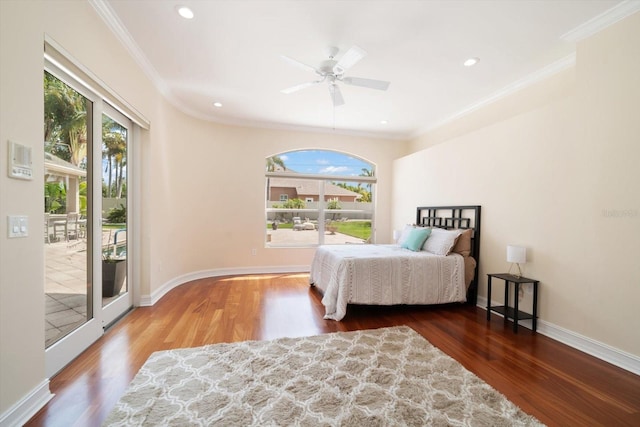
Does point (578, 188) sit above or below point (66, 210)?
above

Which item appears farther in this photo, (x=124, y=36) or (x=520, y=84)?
(x=520, y=84)

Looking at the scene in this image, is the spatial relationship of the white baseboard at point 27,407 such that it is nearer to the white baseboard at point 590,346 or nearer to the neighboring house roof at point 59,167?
the neighboring house roof at point 59,167

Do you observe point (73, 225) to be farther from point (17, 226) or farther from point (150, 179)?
point (150, 179)

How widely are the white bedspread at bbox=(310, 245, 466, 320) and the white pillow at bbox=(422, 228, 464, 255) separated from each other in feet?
0.38

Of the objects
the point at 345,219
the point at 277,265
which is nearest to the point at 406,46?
the point at 345,219

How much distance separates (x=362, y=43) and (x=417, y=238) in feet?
8.49

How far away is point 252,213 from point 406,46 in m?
3.65

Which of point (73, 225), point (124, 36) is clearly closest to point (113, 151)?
point (73, 225)

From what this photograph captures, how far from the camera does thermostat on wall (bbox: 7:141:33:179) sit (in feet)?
4.71

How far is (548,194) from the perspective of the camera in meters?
2.74

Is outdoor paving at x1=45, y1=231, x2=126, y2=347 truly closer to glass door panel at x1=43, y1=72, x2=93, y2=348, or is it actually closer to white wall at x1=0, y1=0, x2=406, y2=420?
glass door panel at x1=43, y1=72, x2=93, y2=348

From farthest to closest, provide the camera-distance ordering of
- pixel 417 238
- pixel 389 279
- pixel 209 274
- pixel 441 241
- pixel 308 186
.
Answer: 1. pixel 308 186
2. pixel 209 274
3. pixel 417 238
4. pixel 441 241
5. pixel 389 279

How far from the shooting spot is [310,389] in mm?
1790

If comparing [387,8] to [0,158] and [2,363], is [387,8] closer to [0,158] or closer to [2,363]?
[0,158]
